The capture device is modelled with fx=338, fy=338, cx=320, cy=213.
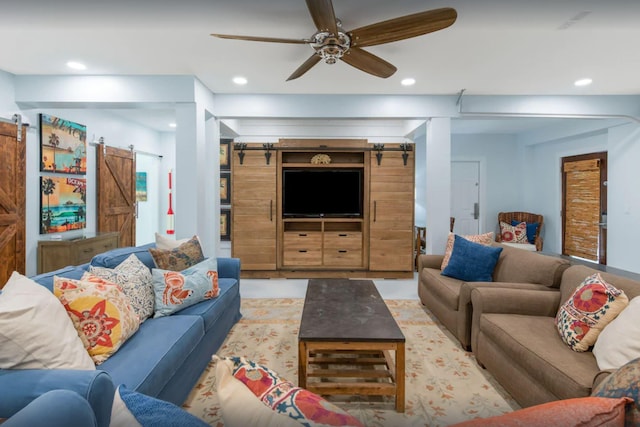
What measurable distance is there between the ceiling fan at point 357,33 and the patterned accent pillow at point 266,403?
1.88m

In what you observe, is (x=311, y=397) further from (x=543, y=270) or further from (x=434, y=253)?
(x=434, y=253)

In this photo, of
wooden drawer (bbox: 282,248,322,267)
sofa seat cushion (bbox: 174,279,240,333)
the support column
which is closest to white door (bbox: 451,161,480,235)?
the support column

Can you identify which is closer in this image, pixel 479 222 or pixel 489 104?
pixel 489 104

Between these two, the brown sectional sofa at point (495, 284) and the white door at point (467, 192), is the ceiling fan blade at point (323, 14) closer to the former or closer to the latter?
the brown sectional sofa at point (495, 284)

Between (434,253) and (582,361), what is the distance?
2622 millimetres

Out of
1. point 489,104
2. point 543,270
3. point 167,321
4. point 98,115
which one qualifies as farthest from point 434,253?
point 98,115

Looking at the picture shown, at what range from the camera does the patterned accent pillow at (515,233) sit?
6129 millimetres

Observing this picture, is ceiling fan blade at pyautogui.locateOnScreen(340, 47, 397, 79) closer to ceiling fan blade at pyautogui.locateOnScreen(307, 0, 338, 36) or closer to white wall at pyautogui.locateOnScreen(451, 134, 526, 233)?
ceiling fan blade at pyautogui.locateOnScreen(307, 0, 338, 36)

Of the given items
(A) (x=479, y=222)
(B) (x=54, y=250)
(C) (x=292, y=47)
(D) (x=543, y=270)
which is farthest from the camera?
(A) (x=479, y=222)

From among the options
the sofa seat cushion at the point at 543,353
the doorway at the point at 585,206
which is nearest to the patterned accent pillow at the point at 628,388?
the sofa seat cushion at the point at 543,353

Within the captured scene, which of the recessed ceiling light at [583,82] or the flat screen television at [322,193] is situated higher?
the recessed ceiling light at [583,82]

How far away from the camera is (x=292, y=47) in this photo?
293cm

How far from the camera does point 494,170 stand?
6.64m

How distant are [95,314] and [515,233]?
6.49 meters
